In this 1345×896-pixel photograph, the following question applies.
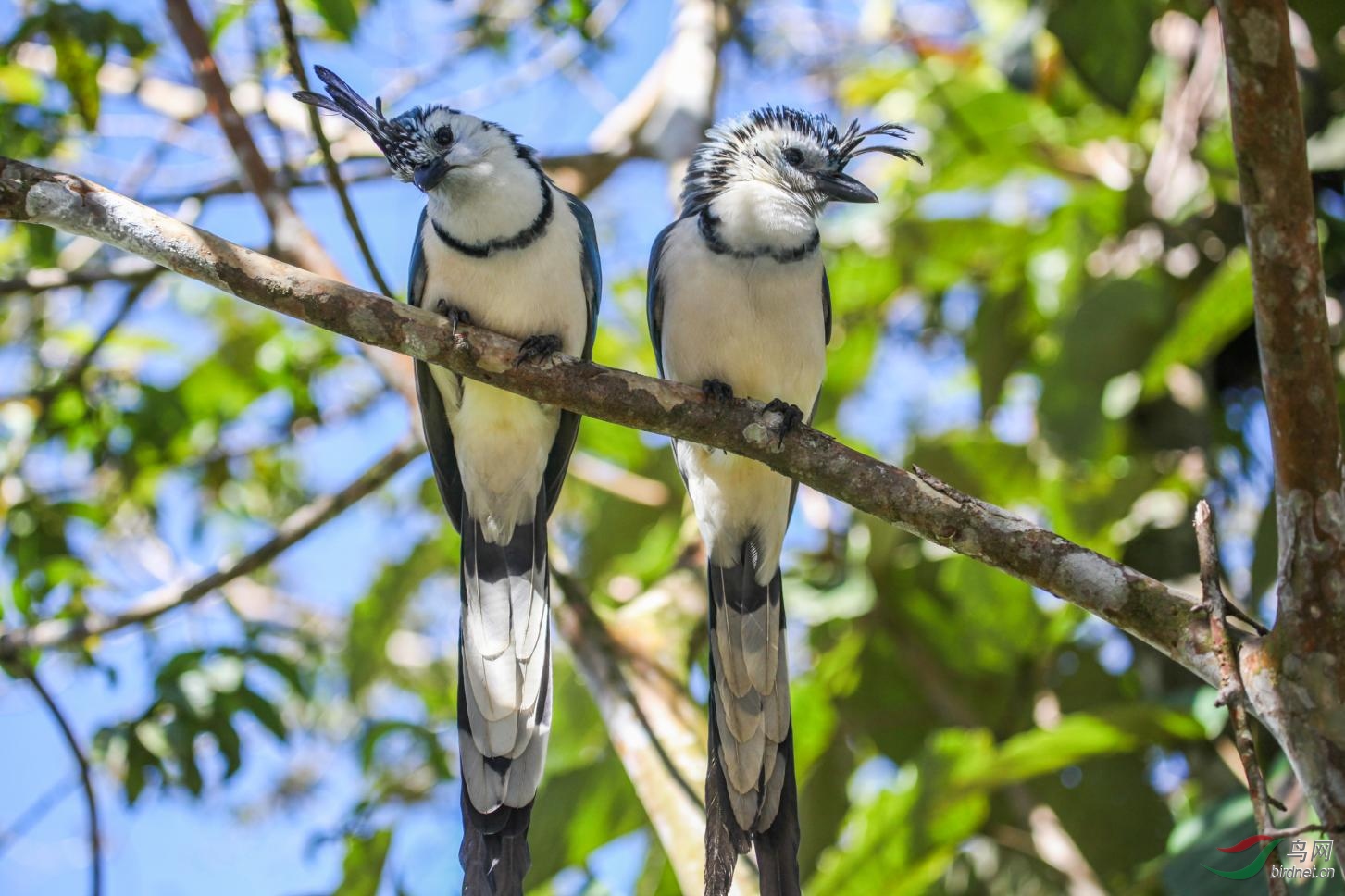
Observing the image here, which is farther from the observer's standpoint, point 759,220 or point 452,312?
point 759,220

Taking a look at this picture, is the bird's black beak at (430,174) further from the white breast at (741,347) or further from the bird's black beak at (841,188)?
the bird's black beak at (841,188)

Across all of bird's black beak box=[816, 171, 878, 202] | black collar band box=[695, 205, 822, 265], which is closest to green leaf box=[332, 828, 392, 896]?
black collar band box=[695, 205, 822, 265]

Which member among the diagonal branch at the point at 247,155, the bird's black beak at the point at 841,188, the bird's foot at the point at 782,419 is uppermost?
the diagonal branch at the point at 247,155

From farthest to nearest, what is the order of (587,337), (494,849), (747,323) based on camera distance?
1. (587,337)
2. (747,323)
3. (494,849)

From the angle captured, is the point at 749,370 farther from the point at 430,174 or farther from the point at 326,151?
the point at 326,151

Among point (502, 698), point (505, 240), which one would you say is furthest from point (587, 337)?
point (502, 698)

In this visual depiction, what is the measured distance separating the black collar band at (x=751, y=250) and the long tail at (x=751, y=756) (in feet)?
2.91

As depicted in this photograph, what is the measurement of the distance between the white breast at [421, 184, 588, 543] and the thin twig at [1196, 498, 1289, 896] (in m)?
1.58

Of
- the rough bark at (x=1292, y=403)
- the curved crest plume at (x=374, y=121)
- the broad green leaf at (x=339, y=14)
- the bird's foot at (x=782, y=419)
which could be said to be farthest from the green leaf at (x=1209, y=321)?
the broad green leaf at (x=339, y=14)

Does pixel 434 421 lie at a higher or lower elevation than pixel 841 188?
lower

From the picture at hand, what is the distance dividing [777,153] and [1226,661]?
6.29 ft

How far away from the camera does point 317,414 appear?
4.35 metres

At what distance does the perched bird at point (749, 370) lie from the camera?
285cm

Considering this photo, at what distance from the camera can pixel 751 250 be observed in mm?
3172
